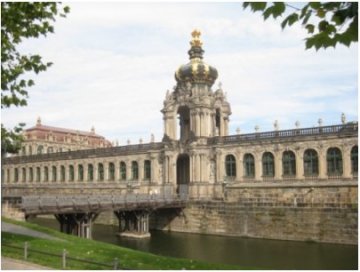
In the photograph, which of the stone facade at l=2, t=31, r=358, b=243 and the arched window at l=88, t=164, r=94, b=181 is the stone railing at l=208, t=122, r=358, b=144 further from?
the arched window at l=88, t=164, r=94, b=181

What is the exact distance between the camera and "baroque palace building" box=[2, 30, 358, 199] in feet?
137

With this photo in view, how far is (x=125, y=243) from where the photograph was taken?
3844 cm

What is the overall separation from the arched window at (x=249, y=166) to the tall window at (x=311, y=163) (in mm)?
5334

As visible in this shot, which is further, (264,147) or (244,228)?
(264,147)

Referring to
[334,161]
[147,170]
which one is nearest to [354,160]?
[334,161]

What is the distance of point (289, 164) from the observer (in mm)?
44000

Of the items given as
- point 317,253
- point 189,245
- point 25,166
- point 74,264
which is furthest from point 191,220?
point 25,166

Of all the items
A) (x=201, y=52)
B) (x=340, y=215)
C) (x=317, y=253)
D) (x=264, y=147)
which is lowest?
(x=317, y=253)

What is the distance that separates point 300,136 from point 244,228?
9.47m

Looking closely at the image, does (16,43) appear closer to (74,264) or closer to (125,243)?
(74,264)

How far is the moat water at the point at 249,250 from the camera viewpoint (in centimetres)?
2923

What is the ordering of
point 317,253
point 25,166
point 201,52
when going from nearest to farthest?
point 317,253, point 201,52, point 25,166

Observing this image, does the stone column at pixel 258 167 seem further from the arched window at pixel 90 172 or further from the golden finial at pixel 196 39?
the arched window at pixel 90 172

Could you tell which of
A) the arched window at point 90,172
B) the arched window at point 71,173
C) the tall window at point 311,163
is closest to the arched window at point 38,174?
the arched window at point 71,173
